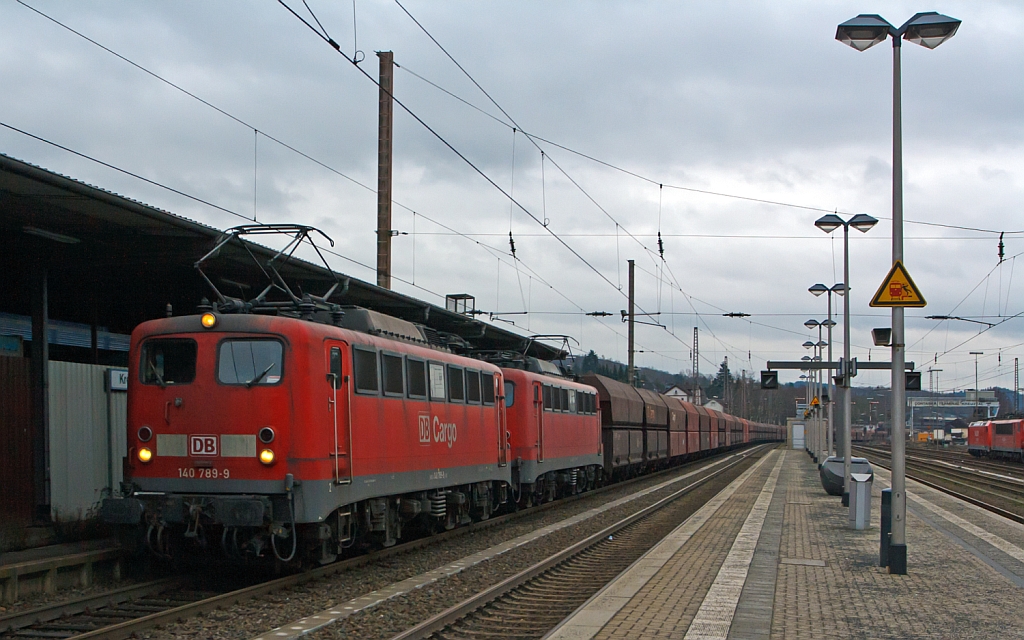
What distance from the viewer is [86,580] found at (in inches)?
457

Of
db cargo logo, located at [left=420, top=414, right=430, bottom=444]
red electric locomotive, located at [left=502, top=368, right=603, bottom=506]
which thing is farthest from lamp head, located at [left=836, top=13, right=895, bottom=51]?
red electric locomotive, located at [left=502, top=368, right=603, bottom=506]

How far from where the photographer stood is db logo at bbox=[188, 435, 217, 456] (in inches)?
460

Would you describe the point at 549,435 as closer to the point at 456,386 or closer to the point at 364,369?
the point at 456,386

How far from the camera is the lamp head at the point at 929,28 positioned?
13.0 m

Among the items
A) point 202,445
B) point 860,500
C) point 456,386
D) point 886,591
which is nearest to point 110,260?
point 202,445

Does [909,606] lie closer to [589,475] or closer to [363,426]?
[363,426]

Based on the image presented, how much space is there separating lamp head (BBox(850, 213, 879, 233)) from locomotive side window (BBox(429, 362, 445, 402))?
44.1ft

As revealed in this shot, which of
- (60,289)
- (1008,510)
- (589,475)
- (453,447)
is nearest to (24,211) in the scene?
(60,289)

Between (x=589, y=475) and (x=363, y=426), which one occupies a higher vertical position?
(x=363, y=426)

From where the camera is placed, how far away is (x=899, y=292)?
517 inches

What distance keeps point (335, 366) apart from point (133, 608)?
3534mm

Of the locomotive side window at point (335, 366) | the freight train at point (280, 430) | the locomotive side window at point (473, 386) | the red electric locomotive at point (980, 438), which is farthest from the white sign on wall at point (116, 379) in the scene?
the red electric locomotive at point (980, 438)

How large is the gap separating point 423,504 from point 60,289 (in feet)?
22.4

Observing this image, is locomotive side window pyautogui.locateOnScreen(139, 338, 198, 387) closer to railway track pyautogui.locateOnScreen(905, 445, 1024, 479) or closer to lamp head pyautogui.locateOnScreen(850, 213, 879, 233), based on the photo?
lamp head pyautogui.locateOnScreen(850, 213, 879, 233)
